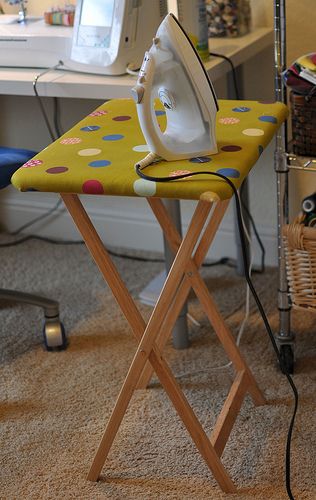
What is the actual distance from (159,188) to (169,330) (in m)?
0.58

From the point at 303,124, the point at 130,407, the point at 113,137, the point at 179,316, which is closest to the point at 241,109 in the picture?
the point at 303,124

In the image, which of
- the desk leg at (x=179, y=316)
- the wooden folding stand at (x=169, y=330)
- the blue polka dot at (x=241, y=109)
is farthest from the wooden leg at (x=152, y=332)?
the desk leg at (x=179, y=316)

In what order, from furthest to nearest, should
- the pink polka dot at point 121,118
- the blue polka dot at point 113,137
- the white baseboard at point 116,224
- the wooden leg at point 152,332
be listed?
the white baseboard at point 116,224 < the pink polka dot at point 121,118 < the blue polka dot at point 113,137 < the wooden leg at point 152,332

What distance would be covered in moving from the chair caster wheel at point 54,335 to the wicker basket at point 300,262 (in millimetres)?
633

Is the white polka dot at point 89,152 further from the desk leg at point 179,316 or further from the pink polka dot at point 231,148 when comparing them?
the desk leg at point 179,316

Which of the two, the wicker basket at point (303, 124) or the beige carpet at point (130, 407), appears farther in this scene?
the wicker basket at point (303, 124)

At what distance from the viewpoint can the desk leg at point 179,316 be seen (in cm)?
222

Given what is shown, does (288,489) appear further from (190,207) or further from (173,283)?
(190,207)

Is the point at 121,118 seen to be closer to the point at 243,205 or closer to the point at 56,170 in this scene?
the point at 56,170

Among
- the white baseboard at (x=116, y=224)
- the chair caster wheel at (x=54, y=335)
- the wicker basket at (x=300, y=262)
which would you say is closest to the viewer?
the wicker basket at (x=300, y=262)

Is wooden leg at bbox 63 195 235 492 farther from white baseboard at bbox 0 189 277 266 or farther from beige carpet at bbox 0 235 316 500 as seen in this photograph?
white baseboard at bbox 0 189 277 266

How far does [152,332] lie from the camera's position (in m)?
1.69

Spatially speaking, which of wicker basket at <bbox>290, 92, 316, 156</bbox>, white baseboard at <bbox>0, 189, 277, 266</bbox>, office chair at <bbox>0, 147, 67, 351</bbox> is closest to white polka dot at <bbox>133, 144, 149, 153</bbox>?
wicker basket at <bbox>290, 92, 316, 156</bbox>

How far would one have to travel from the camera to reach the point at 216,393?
212 cm
